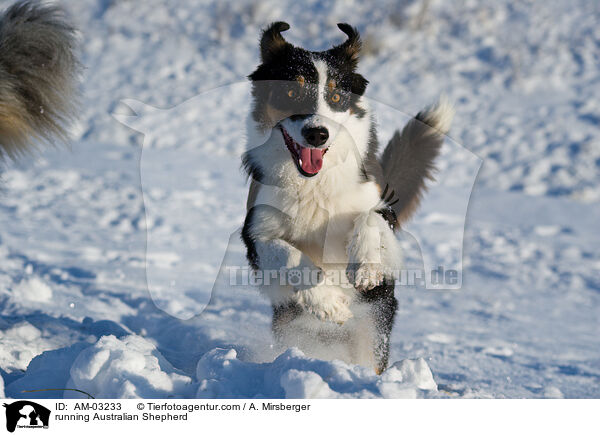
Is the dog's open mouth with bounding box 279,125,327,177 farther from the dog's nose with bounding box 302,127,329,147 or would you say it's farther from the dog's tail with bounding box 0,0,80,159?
the dog's tail with bounding box 0,0,80,159

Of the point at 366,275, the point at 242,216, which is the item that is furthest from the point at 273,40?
the point at 242,216

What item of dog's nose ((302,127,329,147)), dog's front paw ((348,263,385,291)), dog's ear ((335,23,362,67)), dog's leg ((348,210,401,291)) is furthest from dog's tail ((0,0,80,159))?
dog's front paw ((348,263,385,291))

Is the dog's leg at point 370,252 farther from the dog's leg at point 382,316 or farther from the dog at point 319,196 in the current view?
the dog's leg at point 382,316

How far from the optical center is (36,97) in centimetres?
301

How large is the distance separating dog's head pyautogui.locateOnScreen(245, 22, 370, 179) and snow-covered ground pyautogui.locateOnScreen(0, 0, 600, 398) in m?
0.25

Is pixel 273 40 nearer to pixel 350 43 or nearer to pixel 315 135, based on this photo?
pixel 350 43

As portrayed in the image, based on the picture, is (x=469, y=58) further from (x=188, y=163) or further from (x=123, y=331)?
(x=123, y=331)
